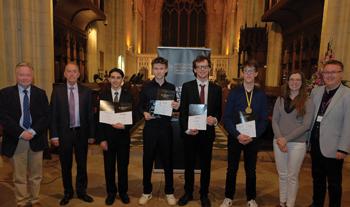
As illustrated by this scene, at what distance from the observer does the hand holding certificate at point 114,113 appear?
3.30 m

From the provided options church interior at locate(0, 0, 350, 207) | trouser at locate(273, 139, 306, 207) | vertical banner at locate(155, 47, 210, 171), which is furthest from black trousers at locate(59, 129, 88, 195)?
trouser at locate(273, 139, 306, 207)

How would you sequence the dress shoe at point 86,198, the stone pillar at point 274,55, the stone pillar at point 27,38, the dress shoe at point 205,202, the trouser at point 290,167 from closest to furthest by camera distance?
the trouser at point 290,167, the dress shoe at point 205,202, the dress shoe at point 86,198, the stone pillar at point 27,38, the stone pillar at point 274,55

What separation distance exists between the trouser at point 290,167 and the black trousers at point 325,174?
0.46 feet

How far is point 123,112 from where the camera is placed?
3320 millimetres

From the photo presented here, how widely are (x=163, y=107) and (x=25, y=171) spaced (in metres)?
1.76

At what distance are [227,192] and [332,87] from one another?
68.4 inches

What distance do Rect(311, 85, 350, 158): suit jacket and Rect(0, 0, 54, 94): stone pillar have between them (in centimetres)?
502

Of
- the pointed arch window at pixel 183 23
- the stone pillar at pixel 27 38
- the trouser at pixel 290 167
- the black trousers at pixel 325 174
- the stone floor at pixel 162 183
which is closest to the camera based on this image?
the black trousers at pixel 325 174

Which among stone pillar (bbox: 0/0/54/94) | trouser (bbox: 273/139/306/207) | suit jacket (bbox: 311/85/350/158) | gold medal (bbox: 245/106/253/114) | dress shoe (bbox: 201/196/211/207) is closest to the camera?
suit jacket (bbox: 311/85/350/158)

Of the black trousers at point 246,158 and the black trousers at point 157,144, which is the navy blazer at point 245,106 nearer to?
the black trousers at point 246,158

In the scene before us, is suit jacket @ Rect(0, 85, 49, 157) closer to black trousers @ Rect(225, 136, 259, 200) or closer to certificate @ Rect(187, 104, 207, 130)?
certificate @ Rect(187, 104, 207, 130)

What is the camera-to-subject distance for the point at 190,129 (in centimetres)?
325

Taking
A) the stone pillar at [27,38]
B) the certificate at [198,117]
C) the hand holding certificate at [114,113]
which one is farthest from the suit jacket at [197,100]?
the stone pillar at [27,38]

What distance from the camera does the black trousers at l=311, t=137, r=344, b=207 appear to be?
296cm
